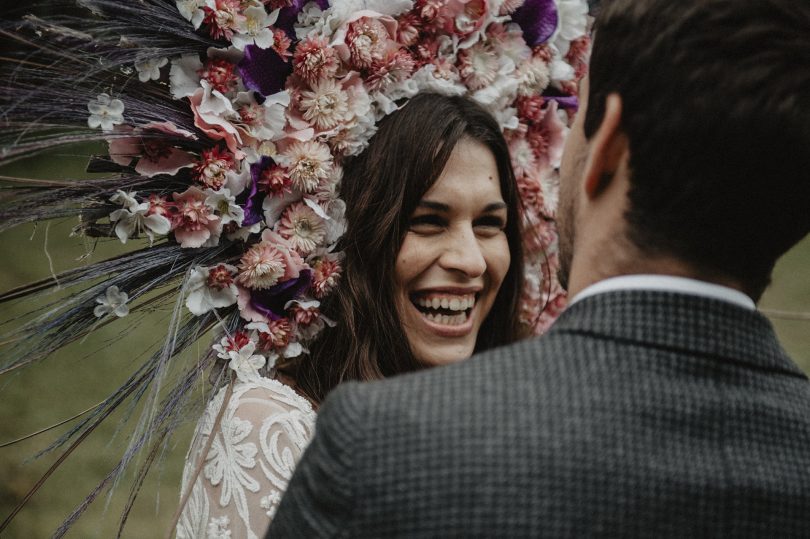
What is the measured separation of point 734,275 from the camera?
111cm

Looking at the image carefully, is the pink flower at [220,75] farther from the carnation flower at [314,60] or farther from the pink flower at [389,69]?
the pink flower at [389,69]

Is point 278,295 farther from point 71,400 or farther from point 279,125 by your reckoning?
point 71,400

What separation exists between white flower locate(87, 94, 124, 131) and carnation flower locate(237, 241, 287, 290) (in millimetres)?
434

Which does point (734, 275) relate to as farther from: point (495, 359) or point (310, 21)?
point (310, 21)

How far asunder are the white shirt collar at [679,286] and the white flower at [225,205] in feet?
4.02

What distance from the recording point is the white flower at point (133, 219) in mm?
2051

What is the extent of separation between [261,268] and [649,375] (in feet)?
4.20

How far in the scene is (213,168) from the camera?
2119 mm

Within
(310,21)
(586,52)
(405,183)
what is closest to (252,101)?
(310,21)

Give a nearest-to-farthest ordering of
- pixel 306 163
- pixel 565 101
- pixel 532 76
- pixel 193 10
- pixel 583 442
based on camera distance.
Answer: pixel 583 442 < pixel 193 10 < pixel 306 163 < pixel 532 76 < pixel 565 101

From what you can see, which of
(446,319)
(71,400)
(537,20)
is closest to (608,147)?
(446,319)

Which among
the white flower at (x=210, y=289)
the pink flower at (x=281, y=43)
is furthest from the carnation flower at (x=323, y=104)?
the white flower at (x=210, y=289)

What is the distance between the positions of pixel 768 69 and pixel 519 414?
1.59 feet

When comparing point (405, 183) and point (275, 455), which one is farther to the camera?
point (405, 183)
